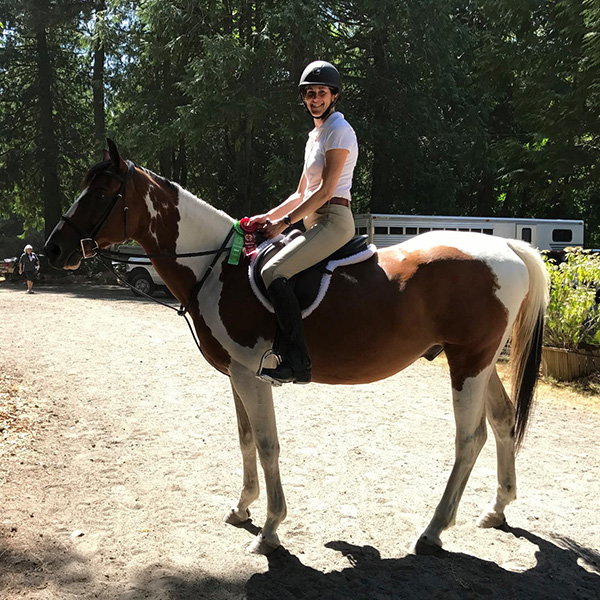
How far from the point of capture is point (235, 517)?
4086mm

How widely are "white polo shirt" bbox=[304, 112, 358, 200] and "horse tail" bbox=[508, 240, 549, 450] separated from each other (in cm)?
132

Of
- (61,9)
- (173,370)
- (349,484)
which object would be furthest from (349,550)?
(61,9)

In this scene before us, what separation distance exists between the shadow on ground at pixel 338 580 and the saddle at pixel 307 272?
159 cm

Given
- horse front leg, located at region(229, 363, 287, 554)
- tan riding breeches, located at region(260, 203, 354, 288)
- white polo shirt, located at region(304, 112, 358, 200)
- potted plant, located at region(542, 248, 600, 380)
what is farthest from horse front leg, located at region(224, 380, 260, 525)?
potted plant, located at region(542, 248, 600, 380)

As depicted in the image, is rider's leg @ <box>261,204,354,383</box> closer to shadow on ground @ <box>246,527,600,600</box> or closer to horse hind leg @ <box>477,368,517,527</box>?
shadow on ground @ <box>246,527,600,600</box>

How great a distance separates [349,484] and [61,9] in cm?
2711

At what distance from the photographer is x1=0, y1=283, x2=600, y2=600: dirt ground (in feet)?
11.1

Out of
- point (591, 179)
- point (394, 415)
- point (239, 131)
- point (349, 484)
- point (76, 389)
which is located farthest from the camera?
point (239, 131)

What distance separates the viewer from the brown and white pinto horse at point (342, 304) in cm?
364

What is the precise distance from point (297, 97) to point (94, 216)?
17409mm

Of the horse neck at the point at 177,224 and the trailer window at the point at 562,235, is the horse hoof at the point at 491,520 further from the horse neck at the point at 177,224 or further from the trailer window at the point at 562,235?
the trailer window at the point at 562,235

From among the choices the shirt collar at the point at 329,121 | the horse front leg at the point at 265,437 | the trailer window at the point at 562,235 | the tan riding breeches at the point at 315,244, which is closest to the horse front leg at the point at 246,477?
the horse front leg at the point at 265,437

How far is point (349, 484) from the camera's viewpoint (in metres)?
4.75

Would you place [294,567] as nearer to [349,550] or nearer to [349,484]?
[349,550]
